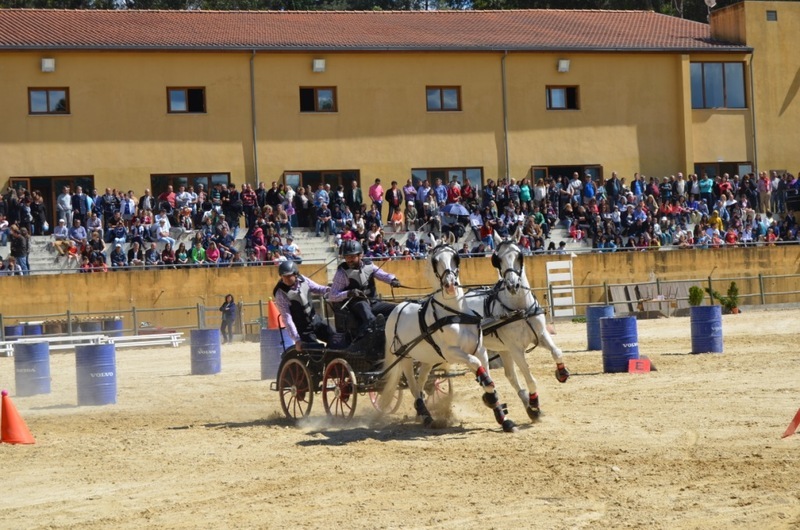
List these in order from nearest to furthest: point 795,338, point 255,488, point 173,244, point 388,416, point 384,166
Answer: point 255,488, point 388,416, point 795,338, point 173,244, point 384,166

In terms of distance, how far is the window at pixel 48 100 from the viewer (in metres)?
38.1

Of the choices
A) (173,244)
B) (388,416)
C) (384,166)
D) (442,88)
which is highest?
(442,88)

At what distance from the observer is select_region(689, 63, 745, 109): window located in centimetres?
4441

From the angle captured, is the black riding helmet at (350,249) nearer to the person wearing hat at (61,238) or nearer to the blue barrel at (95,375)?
the blue barrel at (95,375)

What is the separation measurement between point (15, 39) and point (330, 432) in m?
28.3

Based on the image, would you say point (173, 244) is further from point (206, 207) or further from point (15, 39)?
point (15, 39)

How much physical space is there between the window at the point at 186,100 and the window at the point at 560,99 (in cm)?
1254

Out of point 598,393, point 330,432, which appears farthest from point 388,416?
point 598,393

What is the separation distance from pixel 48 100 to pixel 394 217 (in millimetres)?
12207

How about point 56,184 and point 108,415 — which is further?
point 56,184

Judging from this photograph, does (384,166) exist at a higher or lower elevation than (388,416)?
higher

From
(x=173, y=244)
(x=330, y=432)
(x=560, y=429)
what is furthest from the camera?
(x=173, y=244)

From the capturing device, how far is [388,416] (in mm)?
15242

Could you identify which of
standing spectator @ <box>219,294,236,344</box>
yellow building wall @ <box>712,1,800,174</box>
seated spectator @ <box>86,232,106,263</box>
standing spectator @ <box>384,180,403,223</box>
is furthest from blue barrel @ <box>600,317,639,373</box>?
yellow building wall @ <box>712,1,800,174</box>
